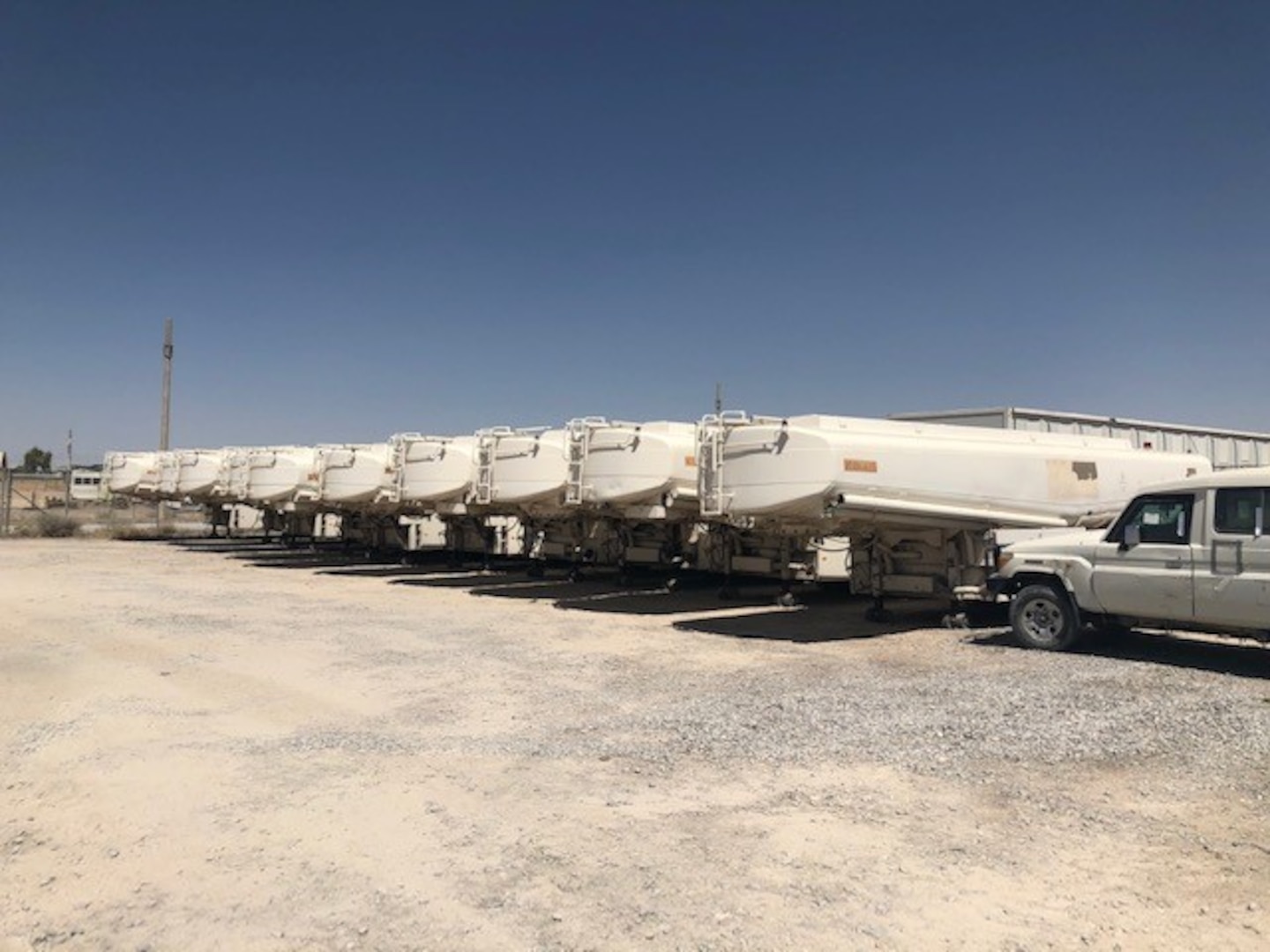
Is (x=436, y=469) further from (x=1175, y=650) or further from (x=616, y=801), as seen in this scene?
(x=616, y=801)

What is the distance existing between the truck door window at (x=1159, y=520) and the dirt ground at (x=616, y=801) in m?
1.39

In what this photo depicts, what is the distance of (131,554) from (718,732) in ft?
82.4

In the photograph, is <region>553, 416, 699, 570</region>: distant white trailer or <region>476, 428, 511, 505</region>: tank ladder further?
<region>476, 428, 511, 505</region>: tank ladder

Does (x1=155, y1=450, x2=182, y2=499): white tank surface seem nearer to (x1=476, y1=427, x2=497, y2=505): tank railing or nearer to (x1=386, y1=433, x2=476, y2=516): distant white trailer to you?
(x1=386, y1=433, x2=476, y2=516): distant white trailer

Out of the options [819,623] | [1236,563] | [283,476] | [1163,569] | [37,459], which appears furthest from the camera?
[37,459]

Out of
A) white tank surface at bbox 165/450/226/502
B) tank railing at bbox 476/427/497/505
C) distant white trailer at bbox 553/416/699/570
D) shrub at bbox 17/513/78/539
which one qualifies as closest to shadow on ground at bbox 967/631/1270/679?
distant white trailer at bbox 553/416/699/570

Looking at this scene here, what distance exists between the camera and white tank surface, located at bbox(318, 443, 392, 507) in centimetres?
2234

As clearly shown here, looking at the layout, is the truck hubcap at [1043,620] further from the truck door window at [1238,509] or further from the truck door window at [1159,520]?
the truck door window at [1238,509]

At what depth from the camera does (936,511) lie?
1269 centimetres

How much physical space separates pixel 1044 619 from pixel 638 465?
22.3ft

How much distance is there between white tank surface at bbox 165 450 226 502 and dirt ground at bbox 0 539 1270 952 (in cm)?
1747

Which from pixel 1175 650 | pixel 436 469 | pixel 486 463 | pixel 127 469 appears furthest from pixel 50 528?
pixel 1175 650

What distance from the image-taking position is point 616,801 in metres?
5.86

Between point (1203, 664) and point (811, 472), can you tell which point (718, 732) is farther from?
point (1203, 664)
